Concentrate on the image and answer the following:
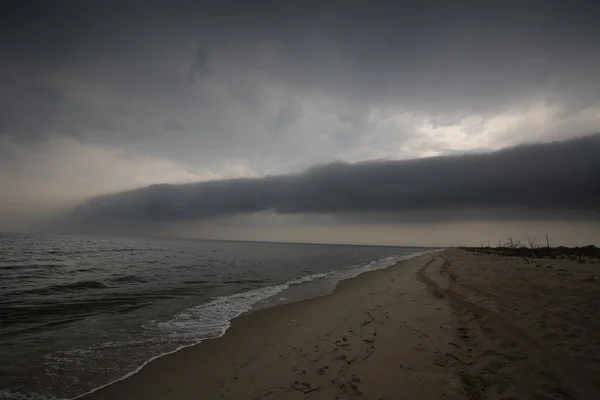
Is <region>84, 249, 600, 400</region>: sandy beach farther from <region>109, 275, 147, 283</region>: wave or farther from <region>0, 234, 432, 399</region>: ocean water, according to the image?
<region>109, 275, 147, 283</region>: wave

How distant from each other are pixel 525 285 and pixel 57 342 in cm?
2245

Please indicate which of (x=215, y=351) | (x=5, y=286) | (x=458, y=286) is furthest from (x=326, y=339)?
(x=5, y=286)

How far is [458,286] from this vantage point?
17062mm

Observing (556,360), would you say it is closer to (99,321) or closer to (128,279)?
(99,321)

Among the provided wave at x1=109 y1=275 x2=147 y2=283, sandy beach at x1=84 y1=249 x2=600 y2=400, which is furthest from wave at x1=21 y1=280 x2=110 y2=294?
sandy beach at x1=84 y1=249 x2=600 y2=400

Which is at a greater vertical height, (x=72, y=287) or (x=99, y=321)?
(x=99, y=321)

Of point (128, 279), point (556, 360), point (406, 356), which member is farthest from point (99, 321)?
point (556, 360)

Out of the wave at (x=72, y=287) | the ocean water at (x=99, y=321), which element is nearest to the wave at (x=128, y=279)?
the ocean water at (x=99, y=321)

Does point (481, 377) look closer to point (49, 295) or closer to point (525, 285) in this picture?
point (525, 285)

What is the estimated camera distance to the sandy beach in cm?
567

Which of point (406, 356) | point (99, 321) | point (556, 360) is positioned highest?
point (556, 360)

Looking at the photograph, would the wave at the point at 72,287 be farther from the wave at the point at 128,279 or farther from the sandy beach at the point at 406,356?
the sandy beach at the point at 406,356

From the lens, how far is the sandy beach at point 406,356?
5.67 meters

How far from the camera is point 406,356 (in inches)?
282
